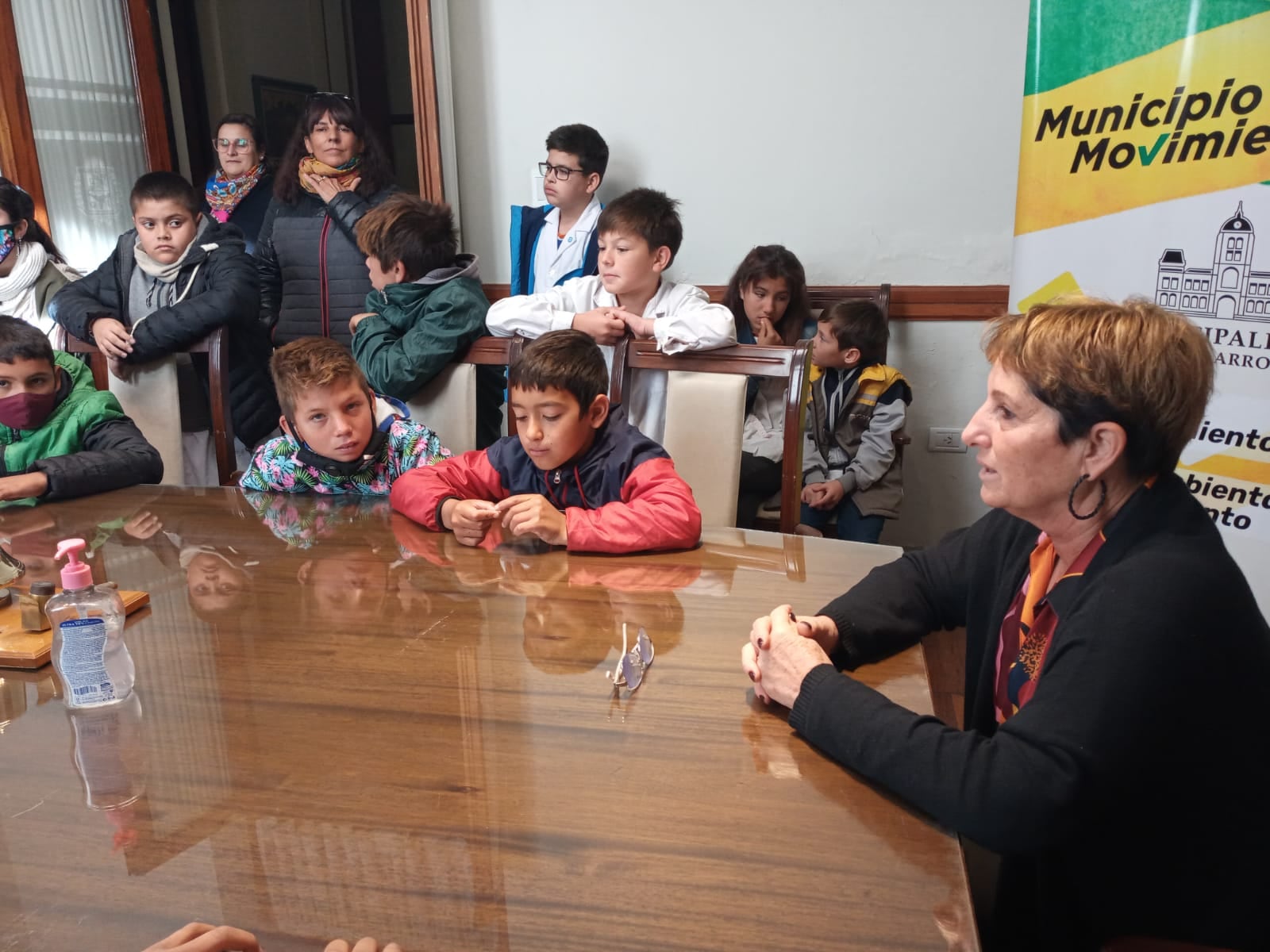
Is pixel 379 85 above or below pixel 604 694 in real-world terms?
above

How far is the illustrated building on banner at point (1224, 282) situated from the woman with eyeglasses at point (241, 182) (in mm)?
2934

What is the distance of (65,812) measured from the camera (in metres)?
0.88

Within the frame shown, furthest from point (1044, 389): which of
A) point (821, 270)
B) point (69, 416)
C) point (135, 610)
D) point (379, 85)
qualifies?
point (379, 85)

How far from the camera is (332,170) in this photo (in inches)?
122

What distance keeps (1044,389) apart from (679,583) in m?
0.60

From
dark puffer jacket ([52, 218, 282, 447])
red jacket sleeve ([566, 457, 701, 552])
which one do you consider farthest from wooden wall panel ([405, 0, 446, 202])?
red jacket sleeve ([566, 457, 701, 552])

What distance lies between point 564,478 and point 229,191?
2497 millimetres

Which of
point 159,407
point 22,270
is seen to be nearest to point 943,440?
point 159,407

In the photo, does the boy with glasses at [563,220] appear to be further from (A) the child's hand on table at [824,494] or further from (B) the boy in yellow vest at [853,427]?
(A) the child's hand on table at [824,494]

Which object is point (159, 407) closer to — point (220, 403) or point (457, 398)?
point (220, 403)

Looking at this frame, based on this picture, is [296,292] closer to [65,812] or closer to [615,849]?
[65,812]

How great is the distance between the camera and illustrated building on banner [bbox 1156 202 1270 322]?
81.1 inches

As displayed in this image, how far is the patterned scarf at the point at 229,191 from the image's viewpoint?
3.51 m

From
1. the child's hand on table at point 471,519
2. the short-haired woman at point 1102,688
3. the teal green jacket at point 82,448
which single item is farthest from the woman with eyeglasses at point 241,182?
the short-haired woman at point 1102,688
